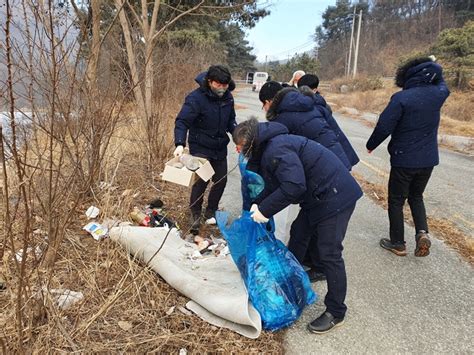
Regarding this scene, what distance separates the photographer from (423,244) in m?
3.23

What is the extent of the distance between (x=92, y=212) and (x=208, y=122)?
144 centimetres

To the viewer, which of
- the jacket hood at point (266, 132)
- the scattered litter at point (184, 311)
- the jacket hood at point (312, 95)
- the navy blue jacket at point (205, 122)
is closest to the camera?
the jacket hood at point (266, 132)

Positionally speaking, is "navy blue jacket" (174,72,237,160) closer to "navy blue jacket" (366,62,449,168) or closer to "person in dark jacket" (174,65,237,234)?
"person in dark jacket" (174,65,237,234)

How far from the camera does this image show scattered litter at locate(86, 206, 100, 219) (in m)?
3.39

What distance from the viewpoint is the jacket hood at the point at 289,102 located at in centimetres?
284

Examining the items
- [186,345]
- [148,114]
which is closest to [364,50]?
[148,114]

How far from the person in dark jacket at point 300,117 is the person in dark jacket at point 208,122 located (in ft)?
2.15

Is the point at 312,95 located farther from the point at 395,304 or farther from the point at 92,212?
the point at 92,212

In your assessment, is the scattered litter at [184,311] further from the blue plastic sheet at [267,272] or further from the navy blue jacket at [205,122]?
the navy blue jacket at [205,122]

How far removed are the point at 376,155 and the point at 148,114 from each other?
5.13m

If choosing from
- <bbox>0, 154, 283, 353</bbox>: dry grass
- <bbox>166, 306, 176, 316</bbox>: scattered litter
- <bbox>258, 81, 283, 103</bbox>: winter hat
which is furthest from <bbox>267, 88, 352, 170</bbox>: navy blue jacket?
<bbox>166, 306, 176, 316</bbox>: scattered litter

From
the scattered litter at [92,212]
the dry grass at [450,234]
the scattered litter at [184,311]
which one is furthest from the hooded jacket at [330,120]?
the scattered litter at [92,212]

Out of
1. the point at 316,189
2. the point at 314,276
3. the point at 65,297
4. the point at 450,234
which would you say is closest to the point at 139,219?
the point at 65,297

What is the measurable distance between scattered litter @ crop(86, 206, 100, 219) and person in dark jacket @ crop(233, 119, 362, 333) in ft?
6.04
